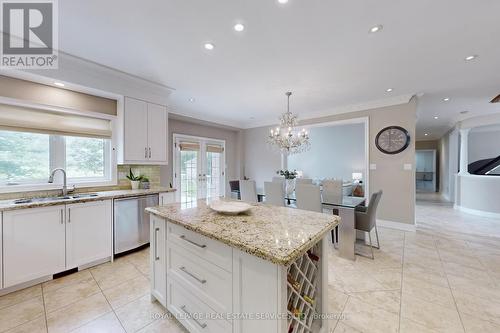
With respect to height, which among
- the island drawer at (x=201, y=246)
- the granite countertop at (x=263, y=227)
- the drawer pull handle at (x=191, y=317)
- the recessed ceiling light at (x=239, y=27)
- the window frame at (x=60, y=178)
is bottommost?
the drawer pull handle at (x=191, y=317)

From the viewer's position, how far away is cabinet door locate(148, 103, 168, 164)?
3.28 meters

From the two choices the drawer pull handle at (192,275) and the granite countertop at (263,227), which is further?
the drawer pull handle at (192,275)

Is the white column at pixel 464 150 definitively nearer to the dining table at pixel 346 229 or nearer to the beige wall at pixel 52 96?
the dining table at pixel 346 229

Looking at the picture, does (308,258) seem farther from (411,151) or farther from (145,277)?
(411,151)

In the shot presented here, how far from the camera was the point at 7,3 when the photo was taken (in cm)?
167

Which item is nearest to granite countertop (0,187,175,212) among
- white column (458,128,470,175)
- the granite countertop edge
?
the granite countertop edge

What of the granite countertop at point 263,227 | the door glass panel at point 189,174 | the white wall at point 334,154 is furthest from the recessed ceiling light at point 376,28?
the white wall at point 334,154

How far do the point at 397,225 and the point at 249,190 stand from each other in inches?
116

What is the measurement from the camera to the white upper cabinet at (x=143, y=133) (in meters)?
3.02

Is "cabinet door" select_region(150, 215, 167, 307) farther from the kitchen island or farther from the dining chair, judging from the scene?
the dining chair

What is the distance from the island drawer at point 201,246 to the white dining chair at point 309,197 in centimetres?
194

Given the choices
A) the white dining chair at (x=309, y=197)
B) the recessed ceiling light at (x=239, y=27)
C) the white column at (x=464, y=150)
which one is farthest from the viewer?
the white column at (x=464, y=150)

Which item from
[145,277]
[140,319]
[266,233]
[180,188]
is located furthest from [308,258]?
[180,188]

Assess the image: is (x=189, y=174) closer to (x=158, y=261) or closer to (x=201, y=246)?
(x=158, y=261)
